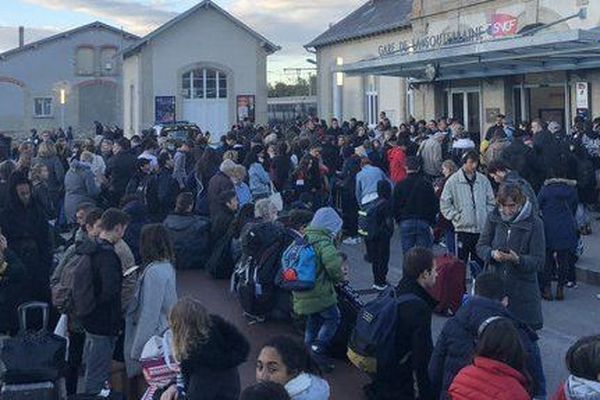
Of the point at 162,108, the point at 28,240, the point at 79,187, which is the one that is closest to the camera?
the point at 28,240

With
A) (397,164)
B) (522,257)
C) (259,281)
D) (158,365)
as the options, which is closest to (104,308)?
(158,365)

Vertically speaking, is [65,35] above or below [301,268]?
above

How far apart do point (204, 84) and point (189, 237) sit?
1222 inches

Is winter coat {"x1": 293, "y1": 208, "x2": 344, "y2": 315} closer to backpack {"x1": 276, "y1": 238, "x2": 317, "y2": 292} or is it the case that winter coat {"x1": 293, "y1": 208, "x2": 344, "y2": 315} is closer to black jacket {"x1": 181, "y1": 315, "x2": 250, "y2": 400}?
backpack {"x1": 276, "y1": 238, "x2": 317, "y2": 292}

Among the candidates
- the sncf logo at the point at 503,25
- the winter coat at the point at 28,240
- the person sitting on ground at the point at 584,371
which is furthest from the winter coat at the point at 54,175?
the sncf logo at the point at 503,25

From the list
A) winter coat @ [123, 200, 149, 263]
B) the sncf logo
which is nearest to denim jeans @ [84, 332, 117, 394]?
winter coat @ [123, 200, 149, 263]

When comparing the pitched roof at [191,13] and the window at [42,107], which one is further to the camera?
the window at [42,107]

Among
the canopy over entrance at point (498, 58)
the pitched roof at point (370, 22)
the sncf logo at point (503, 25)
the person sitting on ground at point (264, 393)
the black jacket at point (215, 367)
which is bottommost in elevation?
the black jacket at point (215, 367)

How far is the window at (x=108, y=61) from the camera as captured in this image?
60.9m

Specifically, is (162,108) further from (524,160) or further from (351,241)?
(524,160)

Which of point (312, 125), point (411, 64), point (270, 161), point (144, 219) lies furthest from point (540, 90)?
point (144, 219)

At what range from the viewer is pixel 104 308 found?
7.70m

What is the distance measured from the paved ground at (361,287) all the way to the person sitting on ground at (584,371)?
129 inches

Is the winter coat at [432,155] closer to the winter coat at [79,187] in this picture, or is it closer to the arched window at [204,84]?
the winter coat at [79,187]
